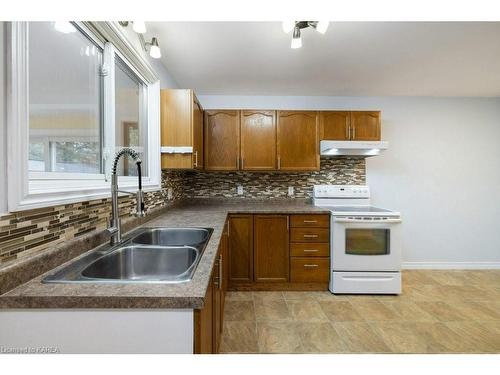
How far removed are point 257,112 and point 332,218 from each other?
151 centimetres

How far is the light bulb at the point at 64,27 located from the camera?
49.0 inches

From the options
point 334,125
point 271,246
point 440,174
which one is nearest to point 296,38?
point 334,125

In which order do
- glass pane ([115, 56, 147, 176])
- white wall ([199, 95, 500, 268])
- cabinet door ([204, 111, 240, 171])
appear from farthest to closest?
white wall ([199, 95, 500, 268])
cabinet door ([204, 111, 240, 171])
glass pane ([115, 56, 147, 176])

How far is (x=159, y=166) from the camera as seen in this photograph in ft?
7.69

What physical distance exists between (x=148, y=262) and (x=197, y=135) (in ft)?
5.29

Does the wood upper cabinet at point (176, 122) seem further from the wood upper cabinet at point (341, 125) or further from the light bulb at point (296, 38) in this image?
the wood upper cabinet at point (341, 125)

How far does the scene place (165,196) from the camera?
2.63 meters

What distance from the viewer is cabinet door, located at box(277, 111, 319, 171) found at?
3.06m

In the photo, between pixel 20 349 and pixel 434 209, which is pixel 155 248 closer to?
pixel 20 349

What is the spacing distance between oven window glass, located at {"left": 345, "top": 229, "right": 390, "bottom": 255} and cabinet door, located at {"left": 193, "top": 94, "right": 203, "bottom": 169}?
173 centimetres

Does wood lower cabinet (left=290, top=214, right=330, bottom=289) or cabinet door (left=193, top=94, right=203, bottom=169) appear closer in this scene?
cabinet door (left=193, top=94, right=203, bottom=169)

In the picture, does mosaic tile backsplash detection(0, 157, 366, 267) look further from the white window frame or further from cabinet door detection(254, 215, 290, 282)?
cabinet door detection(254, 215, 290, 282)

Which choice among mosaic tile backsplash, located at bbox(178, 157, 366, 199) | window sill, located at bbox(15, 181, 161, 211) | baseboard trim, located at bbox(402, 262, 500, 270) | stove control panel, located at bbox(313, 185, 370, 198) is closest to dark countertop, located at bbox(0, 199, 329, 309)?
window sill, located at bbox(15, 181, 161, 211)

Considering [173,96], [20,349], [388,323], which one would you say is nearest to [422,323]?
[388,323]
